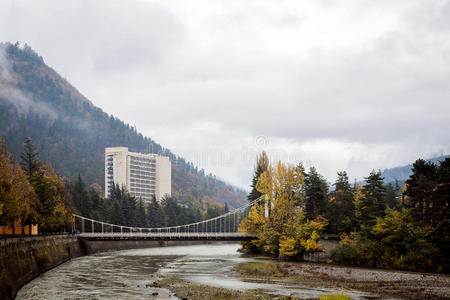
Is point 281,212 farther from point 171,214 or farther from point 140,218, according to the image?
point 171,214

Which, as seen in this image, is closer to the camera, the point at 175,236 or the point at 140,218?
the point at 175,236

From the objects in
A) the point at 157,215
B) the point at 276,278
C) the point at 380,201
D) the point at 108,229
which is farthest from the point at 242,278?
the point at 157,215

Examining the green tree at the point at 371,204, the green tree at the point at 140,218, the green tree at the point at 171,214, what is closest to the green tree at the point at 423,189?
the green tree at the point at 371,204

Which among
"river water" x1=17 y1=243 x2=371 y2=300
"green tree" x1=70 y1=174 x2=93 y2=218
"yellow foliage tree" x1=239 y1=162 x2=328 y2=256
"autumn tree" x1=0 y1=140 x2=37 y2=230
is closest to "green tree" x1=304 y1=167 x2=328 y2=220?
"yellow foliage tree" x1=239 y1=162 x2=328 y2=256

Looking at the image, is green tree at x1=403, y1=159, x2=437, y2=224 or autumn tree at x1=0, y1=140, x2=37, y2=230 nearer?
green tree at x1=403, y1=159, x2=437, y2=224

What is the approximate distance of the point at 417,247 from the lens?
160 ft

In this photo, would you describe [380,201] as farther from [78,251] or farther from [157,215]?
[157,215]

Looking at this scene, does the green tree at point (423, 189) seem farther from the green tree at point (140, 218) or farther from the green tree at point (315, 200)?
the green tree at point (140, 218)

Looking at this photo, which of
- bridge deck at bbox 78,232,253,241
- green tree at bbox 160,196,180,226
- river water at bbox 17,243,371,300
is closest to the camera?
river water at bbox 17,243,371,300

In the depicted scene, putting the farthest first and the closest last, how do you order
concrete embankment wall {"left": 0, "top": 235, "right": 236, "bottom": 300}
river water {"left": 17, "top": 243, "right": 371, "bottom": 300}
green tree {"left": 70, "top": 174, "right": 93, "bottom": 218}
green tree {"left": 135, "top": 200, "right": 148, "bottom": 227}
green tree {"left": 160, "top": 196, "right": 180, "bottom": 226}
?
green tree {"left": 160, "top": 196, "right": 180, "bottom": 226} < green tree {"left": 135, "top": 200, "right": 148, "bottom": 227} < green tree {"left": 70, "top": 174, "right": 93, "bottom": 218} < river water {"left": 17, "top": 243, "right": 371, "bottom": 300} < concrete embankment wall {"left": 0, "top": 235, "right": 236, "bottom": 300}

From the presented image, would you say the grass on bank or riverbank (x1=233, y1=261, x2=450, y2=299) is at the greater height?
riverbank (x1=233, y1=261, x2=450, y2=299)

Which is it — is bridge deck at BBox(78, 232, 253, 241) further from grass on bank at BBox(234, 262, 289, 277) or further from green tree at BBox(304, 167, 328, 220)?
grass on bank at BBox(234, 262, 289, 277)

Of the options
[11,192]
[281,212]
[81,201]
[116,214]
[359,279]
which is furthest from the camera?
[116,214]

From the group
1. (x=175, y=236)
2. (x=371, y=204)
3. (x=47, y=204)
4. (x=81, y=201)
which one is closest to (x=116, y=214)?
(x=81, y=201)
